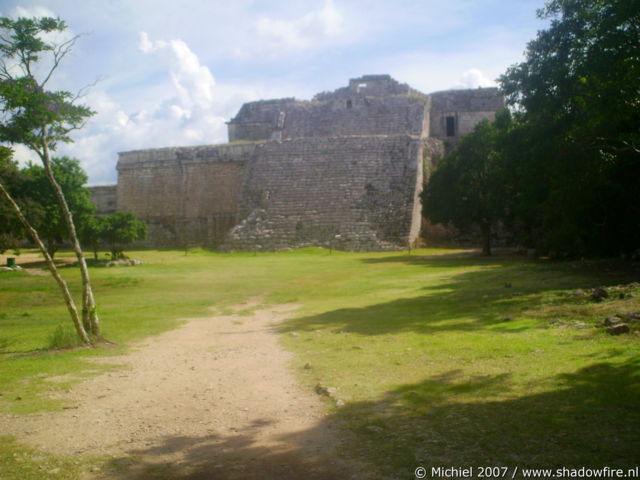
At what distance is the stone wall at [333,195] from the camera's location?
24.9m

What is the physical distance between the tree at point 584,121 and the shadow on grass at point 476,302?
3.37 ft

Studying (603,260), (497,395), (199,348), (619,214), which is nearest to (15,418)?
(199,348)

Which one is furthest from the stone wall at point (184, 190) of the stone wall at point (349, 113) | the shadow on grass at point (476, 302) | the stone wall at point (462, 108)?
the shadow on grass at point (476, 302)

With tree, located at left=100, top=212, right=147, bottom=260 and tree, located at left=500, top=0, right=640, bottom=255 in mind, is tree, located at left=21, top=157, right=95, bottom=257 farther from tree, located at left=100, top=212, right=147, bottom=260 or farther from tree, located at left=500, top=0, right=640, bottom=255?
tree, located at left=500, top=0, right=640, bottom=255

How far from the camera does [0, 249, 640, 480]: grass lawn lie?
361 centimetres

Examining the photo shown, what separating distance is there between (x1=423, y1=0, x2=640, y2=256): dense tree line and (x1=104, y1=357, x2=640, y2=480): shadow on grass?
17.8 ft

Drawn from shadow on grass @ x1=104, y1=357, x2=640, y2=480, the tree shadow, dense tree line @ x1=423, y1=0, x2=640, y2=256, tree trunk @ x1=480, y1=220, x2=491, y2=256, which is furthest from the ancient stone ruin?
the tree shadow

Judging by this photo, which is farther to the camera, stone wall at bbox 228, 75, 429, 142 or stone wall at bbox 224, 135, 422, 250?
stone wall at bbox 228, 75, 429, 142

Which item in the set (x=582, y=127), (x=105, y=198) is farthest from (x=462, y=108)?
(x=582, y=127)

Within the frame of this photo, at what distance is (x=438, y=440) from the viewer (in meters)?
3.71

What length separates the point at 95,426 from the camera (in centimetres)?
436

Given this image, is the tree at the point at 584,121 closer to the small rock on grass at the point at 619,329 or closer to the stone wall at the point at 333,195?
the small rock on grass at the point at 619,329

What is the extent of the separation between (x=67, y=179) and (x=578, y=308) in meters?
20.4

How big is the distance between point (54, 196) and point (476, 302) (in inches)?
697
